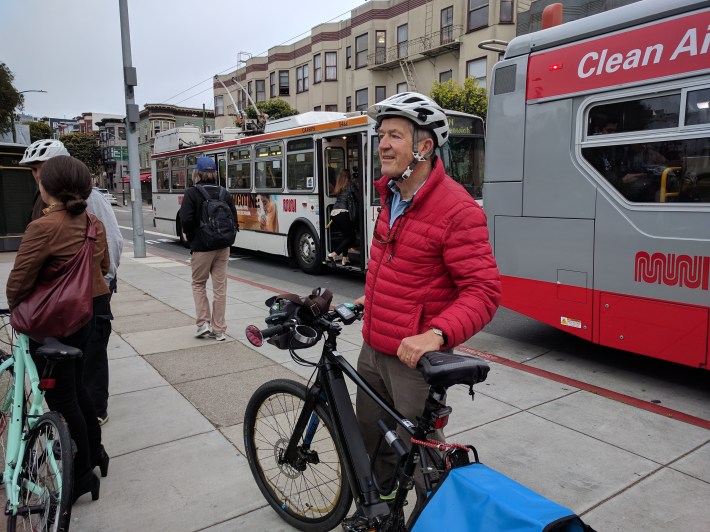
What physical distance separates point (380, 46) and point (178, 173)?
18.8 metres

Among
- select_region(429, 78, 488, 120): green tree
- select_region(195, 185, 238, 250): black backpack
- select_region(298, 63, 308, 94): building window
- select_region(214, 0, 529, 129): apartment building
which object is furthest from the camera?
select_region(298, 63, 308, 94): building window

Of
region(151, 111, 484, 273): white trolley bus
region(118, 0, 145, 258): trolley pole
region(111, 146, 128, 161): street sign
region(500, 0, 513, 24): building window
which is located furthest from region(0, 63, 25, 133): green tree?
region(500, 0, 513, 24): building window

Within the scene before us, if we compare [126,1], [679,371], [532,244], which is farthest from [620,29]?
[126,1]

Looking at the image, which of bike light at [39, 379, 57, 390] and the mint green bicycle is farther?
bike light at [39, 379, 57, 390]

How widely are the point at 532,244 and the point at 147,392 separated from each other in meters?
3.89

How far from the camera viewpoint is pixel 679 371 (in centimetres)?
546

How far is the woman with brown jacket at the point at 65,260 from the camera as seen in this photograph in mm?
2721

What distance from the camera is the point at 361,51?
3278 cm

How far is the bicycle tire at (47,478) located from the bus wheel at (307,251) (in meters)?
8.46

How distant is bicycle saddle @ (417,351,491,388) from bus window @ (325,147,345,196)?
9225mm

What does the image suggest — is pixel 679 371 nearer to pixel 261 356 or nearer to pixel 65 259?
pixel 261 356

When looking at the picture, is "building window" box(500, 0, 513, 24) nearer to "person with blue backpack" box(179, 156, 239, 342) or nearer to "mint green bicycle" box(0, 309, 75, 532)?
"person with blue backpack" box(179, 156, 239, 342)

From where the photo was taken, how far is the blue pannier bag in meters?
1.41

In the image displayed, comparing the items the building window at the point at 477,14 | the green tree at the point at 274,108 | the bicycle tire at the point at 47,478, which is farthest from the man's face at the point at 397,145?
the green tree at the point at 274,108
